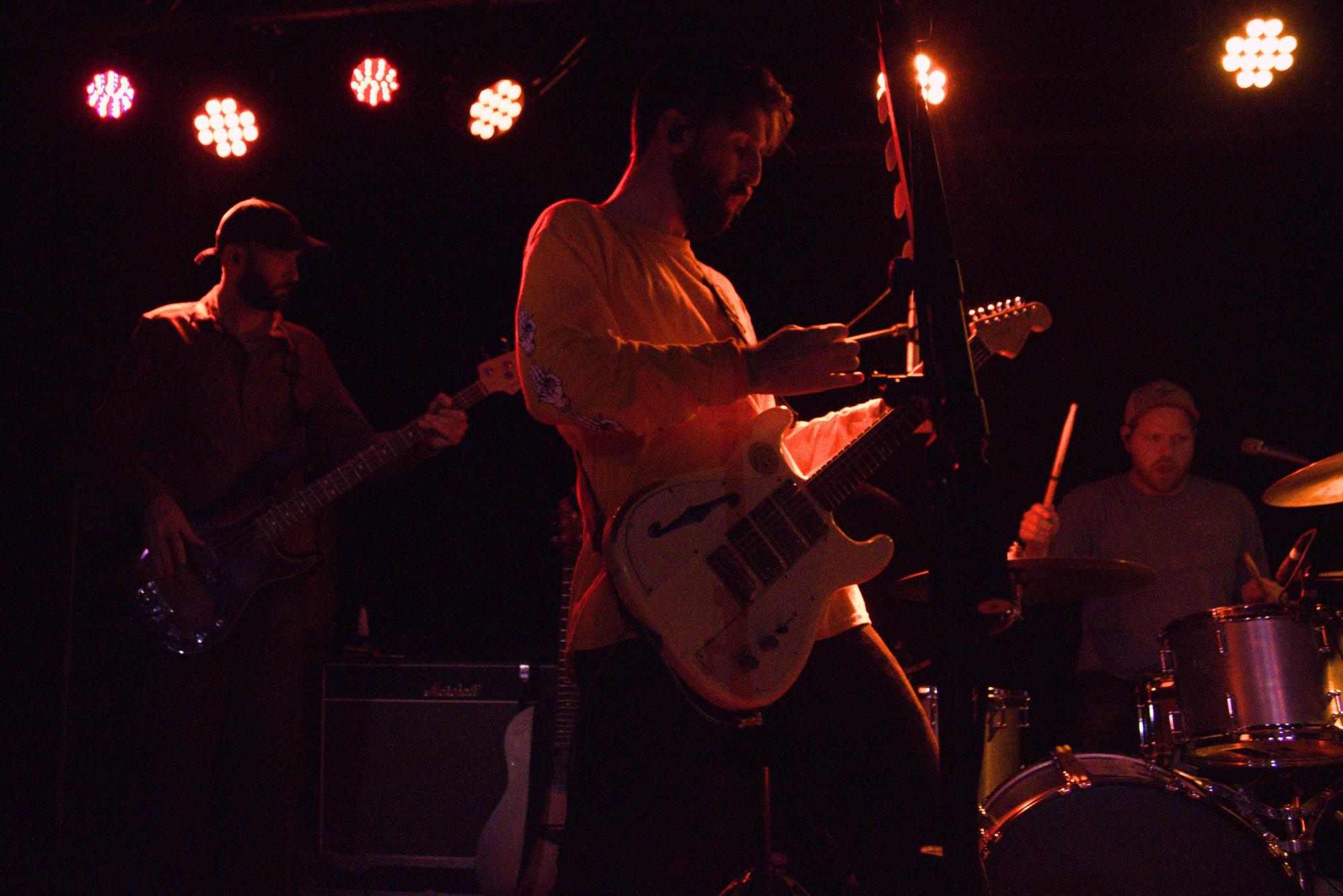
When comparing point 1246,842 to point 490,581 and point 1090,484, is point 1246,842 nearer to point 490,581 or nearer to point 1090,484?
point 1090,484

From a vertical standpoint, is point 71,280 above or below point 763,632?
above

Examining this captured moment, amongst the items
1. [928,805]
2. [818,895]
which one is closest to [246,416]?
[818,895]

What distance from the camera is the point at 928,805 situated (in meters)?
1.85

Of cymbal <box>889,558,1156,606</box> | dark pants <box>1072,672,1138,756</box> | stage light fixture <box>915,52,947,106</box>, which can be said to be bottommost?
dark pants <box>1072,672,1138,756</box>

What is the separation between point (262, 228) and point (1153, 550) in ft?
13.8

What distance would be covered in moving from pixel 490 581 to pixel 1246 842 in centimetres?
391

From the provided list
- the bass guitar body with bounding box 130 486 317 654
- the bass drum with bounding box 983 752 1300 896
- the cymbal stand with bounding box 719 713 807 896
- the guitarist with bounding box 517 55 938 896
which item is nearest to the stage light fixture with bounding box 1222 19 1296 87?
the bass drum with bounding box 983 752 1300 896

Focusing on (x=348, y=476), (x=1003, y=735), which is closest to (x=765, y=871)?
(x=1003, y=735)

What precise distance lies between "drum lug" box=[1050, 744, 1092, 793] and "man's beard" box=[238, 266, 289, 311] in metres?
3.29

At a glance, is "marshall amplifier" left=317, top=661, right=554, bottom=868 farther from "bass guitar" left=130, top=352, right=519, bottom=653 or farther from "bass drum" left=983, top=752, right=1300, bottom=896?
"bass drum" left=983, top=752, right=1300, bottom=896

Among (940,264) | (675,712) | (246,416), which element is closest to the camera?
(940,264)

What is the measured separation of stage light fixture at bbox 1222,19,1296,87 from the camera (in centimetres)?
491

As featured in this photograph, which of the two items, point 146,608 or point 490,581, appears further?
point 490,581

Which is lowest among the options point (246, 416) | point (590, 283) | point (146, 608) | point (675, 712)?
point (675, 712)
